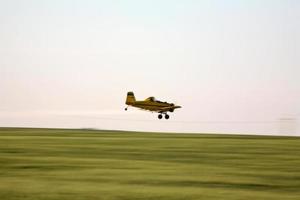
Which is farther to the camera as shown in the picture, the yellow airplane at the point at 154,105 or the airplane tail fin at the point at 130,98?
the airplane tail fin at the point at 130,98

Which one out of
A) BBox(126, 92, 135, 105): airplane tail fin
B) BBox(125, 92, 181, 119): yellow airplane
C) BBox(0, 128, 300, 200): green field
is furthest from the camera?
BBox(126, 92, 135, 105): airplane tail fin

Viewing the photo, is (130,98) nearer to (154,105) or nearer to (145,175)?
(154,105)

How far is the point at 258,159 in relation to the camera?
115 feet

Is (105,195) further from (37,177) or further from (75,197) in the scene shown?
(37,177)

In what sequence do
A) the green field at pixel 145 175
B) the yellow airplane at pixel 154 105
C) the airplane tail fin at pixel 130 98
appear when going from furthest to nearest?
the airplane tail fin at pixel 130 98
the yellow airplane at pixel 154 105
the green field at pixel 145 175

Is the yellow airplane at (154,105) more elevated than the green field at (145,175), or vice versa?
the yellow airplane at (154,105)

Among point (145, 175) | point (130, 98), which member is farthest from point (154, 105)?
point (145, 175)

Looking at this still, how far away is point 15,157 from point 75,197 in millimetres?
14978

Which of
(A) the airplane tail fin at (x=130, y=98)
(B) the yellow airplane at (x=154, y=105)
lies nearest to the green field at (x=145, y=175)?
(B) the yellow airplane at (x=154, y=105)

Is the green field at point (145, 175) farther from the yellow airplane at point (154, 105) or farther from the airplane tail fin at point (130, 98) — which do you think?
the airplane tail fin at point (130, 98)

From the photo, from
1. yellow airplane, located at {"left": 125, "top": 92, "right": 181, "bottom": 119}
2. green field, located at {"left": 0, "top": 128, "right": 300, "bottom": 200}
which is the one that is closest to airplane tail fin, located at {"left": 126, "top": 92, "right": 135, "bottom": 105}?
yellow airplane, located at {"left": 125, "top": 92, "right": 181, "bottom": 119}

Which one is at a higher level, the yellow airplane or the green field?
the yellow airplane

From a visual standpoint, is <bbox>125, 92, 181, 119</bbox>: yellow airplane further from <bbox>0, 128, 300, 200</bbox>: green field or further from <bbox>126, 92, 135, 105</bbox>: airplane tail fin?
<bbox>0, 128, 300, 200</bbox>: green field

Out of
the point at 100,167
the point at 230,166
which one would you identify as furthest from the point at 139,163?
the point at 230,166
